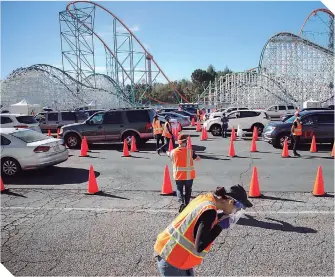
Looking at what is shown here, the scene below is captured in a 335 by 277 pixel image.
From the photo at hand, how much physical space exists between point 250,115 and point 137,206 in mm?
13414

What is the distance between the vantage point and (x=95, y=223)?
5.22 meters

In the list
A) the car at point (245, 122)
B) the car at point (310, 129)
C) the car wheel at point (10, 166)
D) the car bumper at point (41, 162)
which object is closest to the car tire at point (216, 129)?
the car at point (245, 122)

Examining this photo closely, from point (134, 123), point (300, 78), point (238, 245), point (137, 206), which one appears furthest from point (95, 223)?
point (300, 78)

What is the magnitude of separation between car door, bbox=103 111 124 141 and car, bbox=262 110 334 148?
6.77 meters

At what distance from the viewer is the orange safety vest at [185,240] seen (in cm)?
233

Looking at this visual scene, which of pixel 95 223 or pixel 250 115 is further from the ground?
pixel 250 115

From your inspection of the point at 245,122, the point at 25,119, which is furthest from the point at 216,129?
the point at 25,119

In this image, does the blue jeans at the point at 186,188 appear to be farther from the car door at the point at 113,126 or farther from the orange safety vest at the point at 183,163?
the car door at the point at 113,126

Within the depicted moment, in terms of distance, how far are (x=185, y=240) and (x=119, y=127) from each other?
11.5m

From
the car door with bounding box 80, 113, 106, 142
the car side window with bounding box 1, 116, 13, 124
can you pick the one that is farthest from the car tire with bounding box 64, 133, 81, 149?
the car side window with bounding box 1, 116, 13, 124

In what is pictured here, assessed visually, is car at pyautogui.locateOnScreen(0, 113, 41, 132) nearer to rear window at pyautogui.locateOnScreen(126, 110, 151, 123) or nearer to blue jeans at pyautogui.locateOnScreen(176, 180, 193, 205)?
rear window at pyautogui.locateOnScreen(126, 110, 151, 123)

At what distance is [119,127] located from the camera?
13.5 meters

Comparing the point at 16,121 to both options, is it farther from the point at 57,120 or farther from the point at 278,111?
the point at 278,111

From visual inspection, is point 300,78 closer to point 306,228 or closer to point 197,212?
point 306,228
